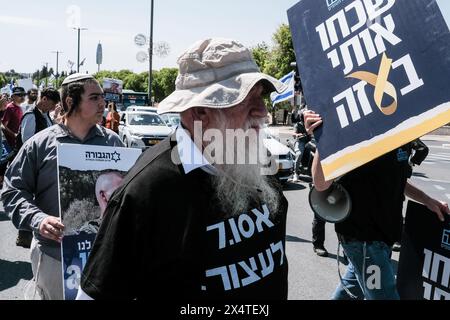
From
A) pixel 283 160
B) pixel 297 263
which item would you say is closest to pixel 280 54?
pixel 283 160

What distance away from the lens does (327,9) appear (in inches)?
80.7

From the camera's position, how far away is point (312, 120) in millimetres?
2080

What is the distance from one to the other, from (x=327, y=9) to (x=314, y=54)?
199 millimetres

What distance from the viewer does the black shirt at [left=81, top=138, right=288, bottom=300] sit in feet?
4.56

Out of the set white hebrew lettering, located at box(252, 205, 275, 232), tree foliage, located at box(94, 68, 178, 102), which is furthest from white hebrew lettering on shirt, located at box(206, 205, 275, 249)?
tree foliage, located at box(94, 68, 178, 102)

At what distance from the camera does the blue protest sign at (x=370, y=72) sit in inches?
70.2

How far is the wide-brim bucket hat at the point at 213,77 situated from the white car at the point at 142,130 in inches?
522

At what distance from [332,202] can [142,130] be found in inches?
537

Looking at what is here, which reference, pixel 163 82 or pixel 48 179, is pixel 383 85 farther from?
pixel 163 82

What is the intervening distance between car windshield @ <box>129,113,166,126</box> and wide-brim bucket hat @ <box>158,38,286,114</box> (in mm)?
15631

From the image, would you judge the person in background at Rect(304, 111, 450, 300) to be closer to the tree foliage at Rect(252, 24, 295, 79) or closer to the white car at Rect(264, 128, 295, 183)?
the white car at Rect(264, 128, 295, 183)

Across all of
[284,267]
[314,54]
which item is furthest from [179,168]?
[314,54]
